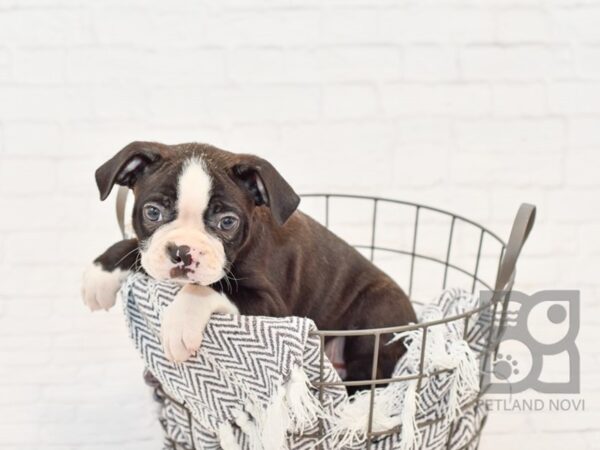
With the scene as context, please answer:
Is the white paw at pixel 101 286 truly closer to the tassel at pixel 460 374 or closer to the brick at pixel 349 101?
the tassel at pixel 460 374

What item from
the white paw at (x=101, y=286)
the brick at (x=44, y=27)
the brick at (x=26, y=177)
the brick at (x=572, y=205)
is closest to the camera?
the white paw at (x=101, y=286)

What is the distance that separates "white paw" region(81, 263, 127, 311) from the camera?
1.49 m

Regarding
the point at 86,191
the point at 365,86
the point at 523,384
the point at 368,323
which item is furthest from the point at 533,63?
the point at 86,191

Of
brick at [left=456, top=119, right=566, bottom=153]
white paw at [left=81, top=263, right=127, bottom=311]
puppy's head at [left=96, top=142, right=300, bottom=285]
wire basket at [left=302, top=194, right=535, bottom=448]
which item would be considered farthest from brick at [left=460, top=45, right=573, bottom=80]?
white paw at [left=81, top=263, right=127, bottom=311]

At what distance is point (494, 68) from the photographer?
2.27 metres

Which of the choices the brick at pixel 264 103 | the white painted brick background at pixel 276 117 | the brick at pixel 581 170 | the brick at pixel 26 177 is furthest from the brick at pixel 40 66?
the brick at pixel 581 170

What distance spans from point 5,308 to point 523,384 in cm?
129

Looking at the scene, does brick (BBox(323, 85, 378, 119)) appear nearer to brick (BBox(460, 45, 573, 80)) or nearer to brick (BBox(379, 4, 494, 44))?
brick (BBox(379, 4, 494, 44))

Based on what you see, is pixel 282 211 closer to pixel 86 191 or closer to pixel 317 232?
pixel 317 232

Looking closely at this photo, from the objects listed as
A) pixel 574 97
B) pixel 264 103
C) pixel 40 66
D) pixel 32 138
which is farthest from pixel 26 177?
pixel 574 97

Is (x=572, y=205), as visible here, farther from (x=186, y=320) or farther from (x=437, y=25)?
(x=186, y=320)

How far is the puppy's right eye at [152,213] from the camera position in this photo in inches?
53.1

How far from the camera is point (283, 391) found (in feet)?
4.26

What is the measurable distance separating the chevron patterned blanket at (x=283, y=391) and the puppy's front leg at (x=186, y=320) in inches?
1.0
